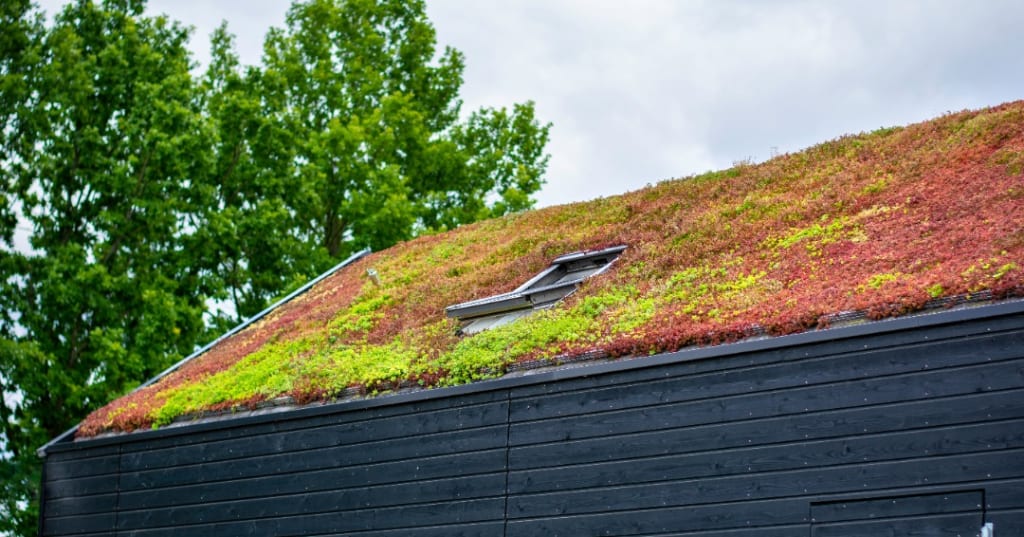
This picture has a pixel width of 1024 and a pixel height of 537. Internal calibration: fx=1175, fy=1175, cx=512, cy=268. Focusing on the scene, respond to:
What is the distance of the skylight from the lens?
49.2ft

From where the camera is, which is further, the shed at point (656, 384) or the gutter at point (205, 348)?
the gutter at point (205, 348)

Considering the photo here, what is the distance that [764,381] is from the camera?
11133 mm

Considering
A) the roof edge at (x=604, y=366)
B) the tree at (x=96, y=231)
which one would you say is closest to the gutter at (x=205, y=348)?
the roof edge at (x=604, y=366)

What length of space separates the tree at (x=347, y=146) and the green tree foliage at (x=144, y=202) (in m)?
0.07

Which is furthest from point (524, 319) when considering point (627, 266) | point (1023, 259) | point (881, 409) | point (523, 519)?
point (1023, 259)

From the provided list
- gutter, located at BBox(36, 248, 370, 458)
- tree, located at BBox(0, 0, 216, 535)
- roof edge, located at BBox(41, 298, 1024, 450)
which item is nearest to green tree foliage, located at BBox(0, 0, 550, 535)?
tree, located at BBox(0, 0, 216, 535)

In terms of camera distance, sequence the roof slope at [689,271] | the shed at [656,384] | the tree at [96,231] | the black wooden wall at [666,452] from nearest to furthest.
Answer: the black wooden wall at [666,452], the shed at [656,384], the roof slope at [689,271], the tree at [96,231]

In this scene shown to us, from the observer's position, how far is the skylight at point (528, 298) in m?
15.0

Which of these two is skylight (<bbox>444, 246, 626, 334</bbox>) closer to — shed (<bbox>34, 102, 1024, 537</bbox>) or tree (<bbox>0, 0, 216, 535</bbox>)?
shed (<bbox>34, 102, 1024, 537</bbox>)

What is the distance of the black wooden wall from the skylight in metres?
1.88

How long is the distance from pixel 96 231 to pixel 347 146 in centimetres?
732

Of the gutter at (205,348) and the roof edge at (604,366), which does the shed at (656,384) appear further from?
the gutter at (205,348)

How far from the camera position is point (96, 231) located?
Result: 2764 centimetres

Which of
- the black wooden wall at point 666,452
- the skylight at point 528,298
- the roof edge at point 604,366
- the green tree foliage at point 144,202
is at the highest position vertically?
the green tree foliage at point 144,202
